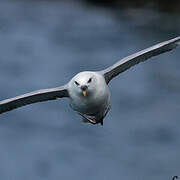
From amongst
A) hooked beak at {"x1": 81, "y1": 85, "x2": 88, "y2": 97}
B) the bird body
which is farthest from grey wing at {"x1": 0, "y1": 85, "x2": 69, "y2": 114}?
hooked beak at {"x1": 81, "y1": 85, "x2": 88, "y2": 97}

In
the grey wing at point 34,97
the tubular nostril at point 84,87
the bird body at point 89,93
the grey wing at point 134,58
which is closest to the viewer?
the tubular nostril at point 84,87

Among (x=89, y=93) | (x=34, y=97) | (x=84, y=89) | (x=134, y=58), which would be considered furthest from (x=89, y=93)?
(x=134, y=58)

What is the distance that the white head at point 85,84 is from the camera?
8.12m

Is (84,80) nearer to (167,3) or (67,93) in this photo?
(67,93)

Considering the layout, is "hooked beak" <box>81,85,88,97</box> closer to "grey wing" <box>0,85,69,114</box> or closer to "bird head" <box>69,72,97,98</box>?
"bird head" <box>69,72,97,98</box>

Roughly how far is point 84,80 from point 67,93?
25.1 inches

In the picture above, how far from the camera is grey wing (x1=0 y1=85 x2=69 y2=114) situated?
8758 millimetres

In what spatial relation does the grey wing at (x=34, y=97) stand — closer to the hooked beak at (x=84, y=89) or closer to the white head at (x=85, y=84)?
the white head at (x=85, y=84)

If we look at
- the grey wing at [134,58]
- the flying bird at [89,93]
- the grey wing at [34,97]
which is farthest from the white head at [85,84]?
the grey wing at [134,58]

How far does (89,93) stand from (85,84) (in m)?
0.21

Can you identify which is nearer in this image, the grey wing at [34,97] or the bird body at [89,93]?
the bird body at [89,93]

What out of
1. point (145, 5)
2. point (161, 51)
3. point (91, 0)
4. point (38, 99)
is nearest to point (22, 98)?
point (38, 99)

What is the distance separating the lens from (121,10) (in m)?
37.2

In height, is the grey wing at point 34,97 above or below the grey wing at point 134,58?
below
